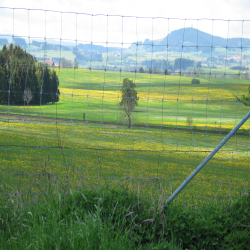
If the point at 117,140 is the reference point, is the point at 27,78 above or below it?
above

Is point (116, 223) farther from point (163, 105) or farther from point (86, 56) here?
point (163, 105)

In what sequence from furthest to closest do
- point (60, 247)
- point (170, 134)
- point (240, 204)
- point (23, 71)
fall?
1. point (170, 134)
2. point (23, 71)
3. point (240, 204)
4. point (60, 247)

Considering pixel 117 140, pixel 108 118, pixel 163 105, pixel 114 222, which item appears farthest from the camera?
pixel 163 105

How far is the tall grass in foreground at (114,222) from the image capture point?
9.52 feet

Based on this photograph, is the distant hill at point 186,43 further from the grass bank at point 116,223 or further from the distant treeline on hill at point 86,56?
the grass bank at point 116,223

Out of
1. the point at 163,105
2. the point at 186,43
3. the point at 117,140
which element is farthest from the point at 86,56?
the point at 163,105

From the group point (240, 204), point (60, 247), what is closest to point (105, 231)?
point (60, 247)

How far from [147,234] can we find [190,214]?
595 mm

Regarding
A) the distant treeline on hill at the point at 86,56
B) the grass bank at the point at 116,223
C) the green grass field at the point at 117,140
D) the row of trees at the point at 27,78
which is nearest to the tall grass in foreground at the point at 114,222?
the grass bank at the point at 116,223

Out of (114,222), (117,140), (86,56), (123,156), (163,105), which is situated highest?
(86,56)

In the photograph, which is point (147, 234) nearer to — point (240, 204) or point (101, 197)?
point (101, 197)

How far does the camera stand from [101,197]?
336 cm

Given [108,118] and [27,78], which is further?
[108,118]

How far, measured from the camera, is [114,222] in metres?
3.32
